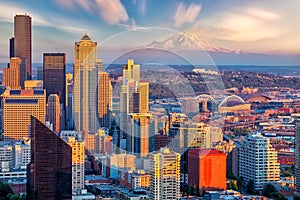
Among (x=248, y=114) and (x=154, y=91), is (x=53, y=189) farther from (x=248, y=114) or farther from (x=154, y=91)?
(x=248, y=114)

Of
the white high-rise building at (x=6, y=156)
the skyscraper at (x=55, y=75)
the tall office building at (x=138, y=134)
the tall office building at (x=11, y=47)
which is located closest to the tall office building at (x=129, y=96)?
the tall office building at (x=138, y=134)

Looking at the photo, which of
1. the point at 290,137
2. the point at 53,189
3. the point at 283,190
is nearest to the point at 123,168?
the point at 53,189

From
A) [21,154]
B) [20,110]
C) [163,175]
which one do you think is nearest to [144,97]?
[163,175]

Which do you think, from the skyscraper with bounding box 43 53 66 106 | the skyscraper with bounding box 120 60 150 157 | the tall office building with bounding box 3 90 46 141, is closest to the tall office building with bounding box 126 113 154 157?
the skyscraper with bounding box 120 60 150 157

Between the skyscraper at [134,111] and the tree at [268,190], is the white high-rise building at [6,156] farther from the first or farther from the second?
the tree at [268,190]

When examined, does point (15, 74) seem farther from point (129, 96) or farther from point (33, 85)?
point (129, 96)

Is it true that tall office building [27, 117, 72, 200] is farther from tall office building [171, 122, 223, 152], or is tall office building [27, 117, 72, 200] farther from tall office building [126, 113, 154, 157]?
tall office building [171, 122, 223, 152]

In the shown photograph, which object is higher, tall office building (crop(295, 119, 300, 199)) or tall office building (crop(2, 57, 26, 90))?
tall office building (crop(2, 57, 26, 90))
